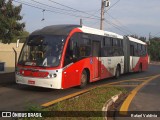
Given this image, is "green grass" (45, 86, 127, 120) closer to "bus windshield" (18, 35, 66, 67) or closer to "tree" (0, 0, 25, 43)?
"bus windshield" (18, 35, 66, 67)

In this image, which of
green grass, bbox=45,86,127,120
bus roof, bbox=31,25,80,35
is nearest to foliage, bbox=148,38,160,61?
bus roof, bbox=31,25,80,35

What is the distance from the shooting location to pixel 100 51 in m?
18.9

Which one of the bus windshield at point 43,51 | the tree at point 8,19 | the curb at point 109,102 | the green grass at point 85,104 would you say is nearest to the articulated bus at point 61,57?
the bus windshield at point 43,51

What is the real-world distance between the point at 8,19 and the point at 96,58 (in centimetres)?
491

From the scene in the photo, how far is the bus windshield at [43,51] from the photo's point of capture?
1420 cm

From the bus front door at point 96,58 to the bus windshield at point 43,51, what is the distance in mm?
3454

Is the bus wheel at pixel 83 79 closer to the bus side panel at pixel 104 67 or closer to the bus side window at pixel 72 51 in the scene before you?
Result: the bus side window at pixel 72 51

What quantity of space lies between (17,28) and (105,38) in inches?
195

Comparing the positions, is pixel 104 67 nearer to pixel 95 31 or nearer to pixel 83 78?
pixel 95 31

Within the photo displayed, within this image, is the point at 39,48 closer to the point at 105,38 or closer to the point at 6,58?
the point at 105,38

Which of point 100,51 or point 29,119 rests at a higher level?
point 100,51

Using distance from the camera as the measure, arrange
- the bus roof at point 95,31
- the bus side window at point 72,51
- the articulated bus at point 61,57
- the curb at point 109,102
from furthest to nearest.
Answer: the bus roof at point 95,31
the bus side window at point 72,51
the articulated bus at point 61,57
the curb at point 109,102

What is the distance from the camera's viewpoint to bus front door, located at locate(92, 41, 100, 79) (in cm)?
1789

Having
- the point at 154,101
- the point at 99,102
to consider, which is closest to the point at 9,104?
the point at 99,102
